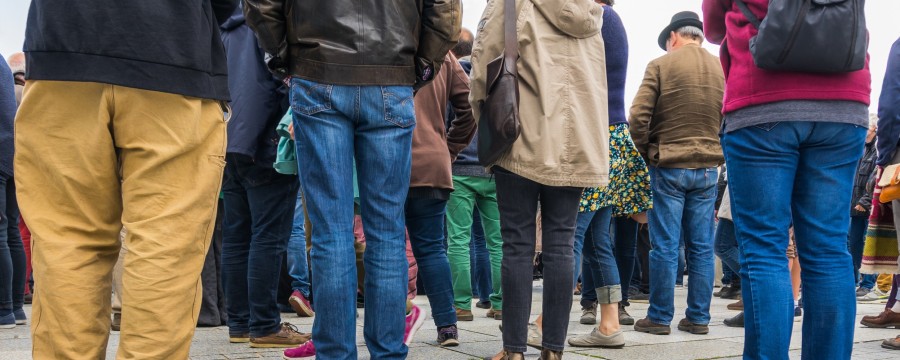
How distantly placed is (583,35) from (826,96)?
116 centimetres

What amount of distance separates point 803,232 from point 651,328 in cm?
225

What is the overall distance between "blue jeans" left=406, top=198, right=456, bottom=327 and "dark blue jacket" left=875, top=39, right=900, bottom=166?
281 cm

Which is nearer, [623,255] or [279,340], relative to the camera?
[279,340]

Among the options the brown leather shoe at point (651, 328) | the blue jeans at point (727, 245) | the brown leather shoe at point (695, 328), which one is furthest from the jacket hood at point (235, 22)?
the blue jeans at point (727, 245)

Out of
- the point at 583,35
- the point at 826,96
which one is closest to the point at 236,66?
the point at 583,35

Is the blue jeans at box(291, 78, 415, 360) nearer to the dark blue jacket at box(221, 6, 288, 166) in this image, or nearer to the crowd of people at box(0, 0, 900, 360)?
the crowd of people at box(0, 0, 900, 360)

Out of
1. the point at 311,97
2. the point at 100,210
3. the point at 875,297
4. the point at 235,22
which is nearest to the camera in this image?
the point at 100,210

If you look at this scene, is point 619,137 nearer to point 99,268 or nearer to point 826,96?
point 826,96

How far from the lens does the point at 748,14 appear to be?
3.00 meters

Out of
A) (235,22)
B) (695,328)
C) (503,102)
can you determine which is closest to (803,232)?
(503,102)

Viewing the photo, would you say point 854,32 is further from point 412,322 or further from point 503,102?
point 412,322

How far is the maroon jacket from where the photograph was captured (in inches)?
164

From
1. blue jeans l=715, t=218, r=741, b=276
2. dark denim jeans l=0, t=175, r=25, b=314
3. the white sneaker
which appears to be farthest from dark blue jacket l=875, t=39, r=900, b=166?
dark denim jeans l=0, t=175, r=25, b=314

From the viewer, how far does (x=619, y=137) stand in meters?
4.78
